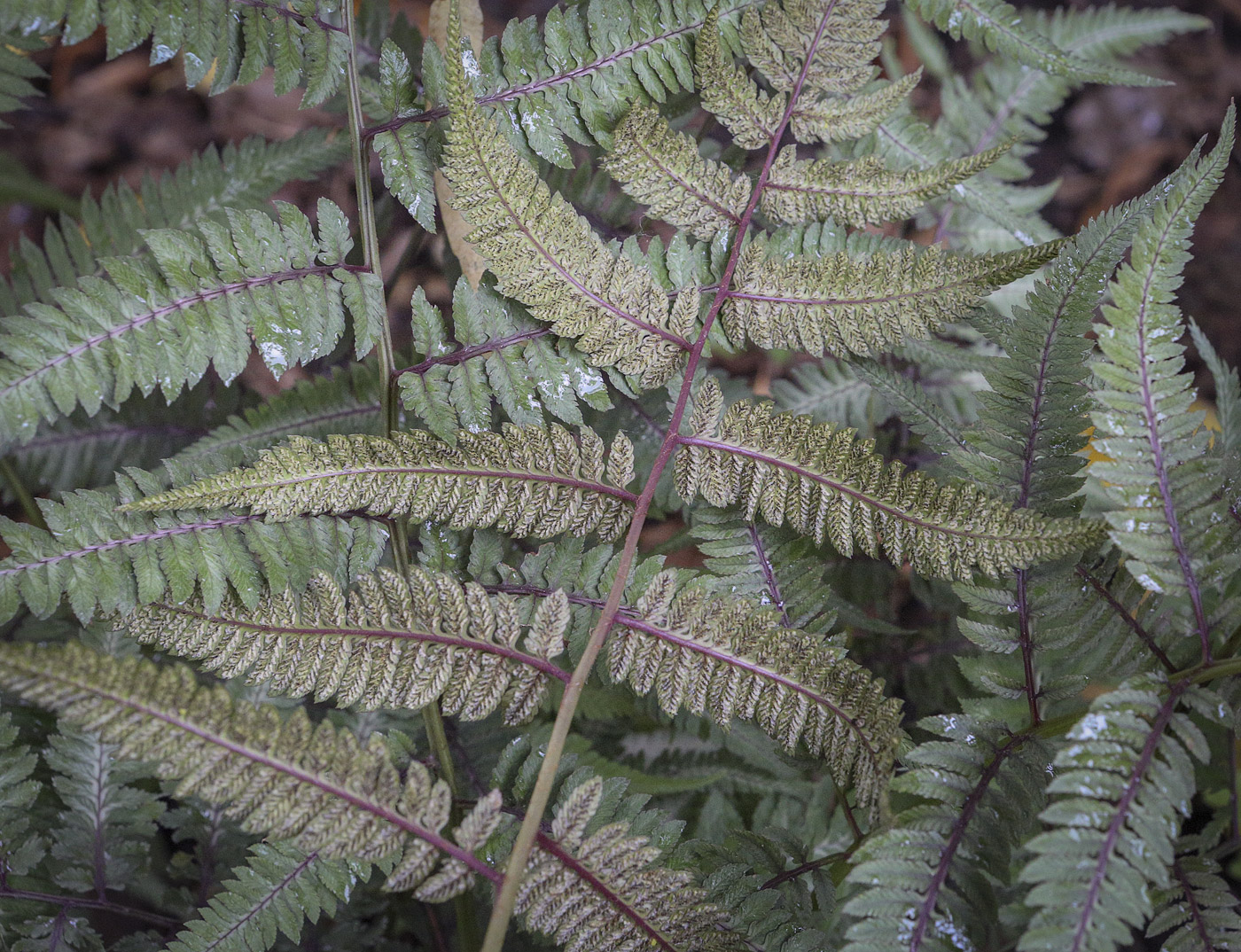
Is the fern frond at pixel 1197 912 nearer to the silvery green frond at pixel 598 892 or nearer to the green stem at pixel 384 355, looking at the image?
the silvery green frond at pixel 598 892

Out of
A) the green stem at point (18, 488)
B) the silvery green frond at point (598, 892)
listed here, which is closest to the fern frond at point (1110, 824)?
the silvery green frond at point (598, 892)

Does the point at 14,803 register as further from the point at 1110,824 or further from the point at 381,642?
the point at 1110,824

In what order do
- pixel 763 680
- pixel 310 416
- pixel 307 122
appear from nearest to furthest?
1. pixel 763 680
2. pixel 310 416
3. pixel 307 122

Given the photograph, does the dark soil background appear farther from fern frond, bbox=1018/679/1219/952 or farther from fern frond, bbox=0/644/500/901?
fern frond, bbox=1018/679/1219/952

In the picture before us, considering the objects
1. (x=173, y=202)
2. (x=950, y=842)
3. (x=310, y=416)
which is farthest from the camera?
(x=173, y=202)

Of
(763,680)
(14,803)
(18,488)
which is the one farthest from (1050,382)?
(18,488)

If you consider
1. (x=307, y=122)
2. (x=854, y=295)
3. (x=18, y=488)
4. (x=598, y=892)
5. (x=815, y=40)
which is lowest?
(x=598, y=892)
